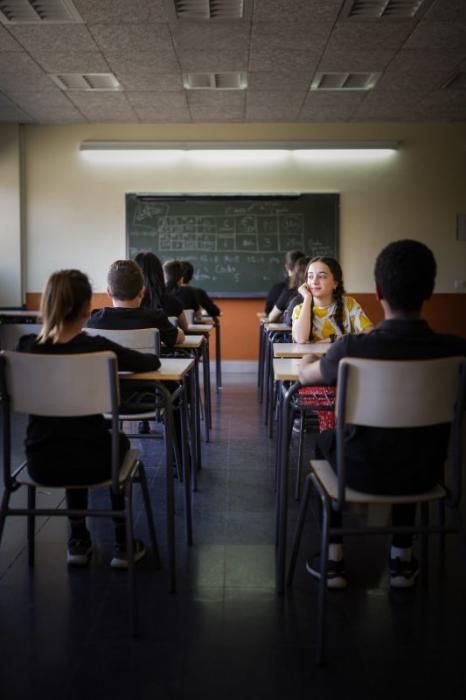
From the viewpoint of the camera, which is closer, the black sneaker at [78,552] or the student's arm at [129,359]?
the student's arm at [129,359]

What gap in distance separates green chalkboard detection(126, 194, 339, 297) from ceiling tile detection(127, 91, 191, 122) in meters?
0.84

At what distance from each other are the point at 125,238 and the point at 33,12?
3175mm

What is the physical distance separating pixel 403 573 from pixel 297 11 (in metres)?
3.55

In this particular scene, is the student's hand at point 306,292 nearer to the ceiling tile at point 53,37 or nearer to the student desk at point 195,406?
the student desk at point 195,406

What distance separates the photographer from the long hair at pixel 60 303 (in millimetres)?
1975

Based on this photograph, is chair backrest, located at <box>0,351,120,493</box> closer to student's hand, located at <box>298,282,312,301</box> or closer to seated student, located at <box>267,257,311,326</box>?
student's hand, located at <box>298,282,312,301</box>

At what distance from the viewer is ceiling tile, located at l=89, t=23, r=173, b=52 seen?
4.42m

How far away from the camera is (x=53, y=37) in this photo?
4609 mm

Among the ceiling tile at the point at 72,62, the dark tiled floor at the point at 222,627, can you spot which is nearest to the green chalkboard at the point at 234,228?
the ceiling tile at the point at 72,62

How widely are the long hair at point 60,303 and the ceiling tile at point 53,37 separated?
10.3 ft

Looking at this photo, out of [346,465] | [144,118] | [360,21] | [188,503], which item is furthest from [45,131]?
[346,465]

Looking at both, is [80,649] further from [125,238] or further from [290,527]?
[125,238]

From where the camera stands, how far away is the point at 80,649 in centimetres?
177

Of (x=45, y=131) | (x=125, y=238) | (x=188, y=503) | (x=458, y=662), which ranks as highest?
(x=45, y=131)
